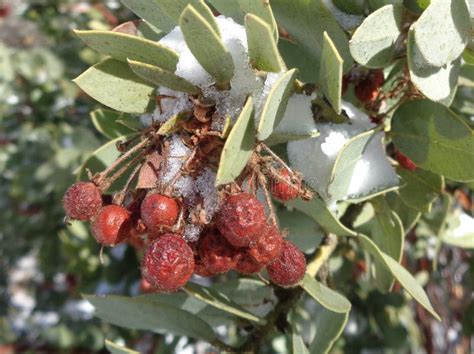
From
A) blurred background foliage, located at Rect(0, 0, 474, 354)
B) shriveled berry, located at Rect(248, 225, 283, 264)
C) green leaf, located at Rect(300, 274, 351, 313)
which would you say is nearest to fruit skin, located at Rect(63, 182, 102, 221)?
shriveled berry, located at Rect(248, 225, 283, 264)

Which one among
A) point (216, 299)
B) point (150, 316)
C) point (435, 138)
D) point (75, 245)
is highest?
point (435, 138)

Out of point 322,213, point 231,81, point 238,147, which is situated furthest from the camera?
point 322,213

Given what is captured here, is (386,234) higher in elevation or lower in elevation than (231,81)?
lower

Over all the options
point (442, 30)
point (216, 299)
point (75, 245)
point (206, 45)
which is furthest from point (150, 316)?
point (75, 245)

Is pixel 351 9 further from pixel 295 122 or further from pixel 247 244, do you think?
pixel 247 244

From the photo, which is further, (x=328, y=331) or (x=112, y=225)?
(x=328, y=331)

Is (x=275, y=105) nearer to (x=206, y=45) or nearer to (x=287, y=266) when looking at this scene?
(x=206, y=45)

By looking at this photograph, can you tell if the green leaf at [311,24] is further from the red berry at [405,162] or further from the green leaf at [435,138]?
the red berry at [405,162]

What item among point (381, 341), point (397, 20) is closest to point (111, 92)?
point (397, 20)
